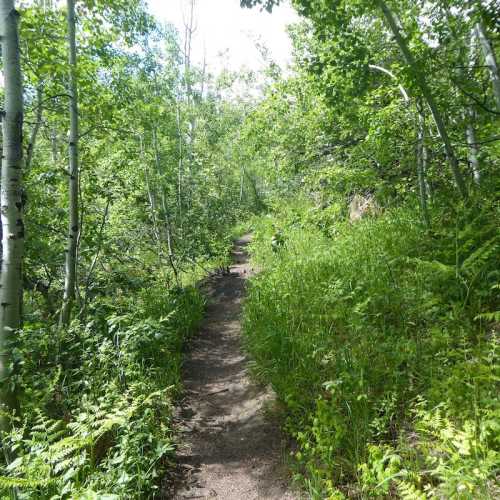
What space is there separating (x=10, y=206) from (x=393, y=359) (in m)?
3.97

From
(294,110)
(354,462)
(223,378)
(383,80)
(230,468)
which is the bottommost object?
(230,468)

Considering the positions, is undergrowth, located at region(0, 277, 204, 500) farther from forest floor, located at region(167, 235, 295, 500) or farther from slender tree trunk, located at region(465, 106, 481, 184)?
slender tree trunk, located at region(465, 106, 481, 184)

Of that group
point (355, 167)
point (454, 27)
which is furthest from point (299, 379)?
point (355, 167)

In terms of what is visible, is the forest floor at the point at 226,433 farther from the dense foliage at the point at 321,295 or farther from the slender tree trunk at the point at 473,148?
the slender tree trunk at the point at 473,148

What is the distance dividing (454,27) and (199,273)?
26.9 feet

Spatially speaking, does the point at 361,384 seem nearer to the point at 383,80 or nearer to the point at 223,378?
the point at 223,378

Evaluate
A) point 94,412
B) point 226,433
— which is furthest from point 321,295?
point 94,412

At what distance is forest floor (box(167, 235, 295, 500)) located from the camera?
303 cm

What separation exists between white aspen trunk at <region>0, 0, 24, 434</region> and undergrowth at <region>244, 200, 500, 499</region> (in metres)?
2.69

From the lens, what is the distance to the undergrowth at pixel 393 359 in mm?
Answer: 2316

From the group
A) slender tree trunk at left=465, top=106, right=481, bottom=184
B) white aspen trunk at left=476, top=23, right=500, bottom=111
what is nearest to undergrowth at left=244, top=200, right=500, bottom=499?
slender tree trunk at left=465, top=106, right=481, bottom=184

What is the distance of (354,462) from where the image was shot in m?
2.65

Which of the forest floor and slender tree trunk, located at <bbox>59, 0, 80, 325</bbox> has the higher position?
slender tree trunk, located at <bbox>59, 0, 80, 325</bbox>

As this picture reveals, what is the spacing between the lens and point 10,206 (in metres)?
3.18
